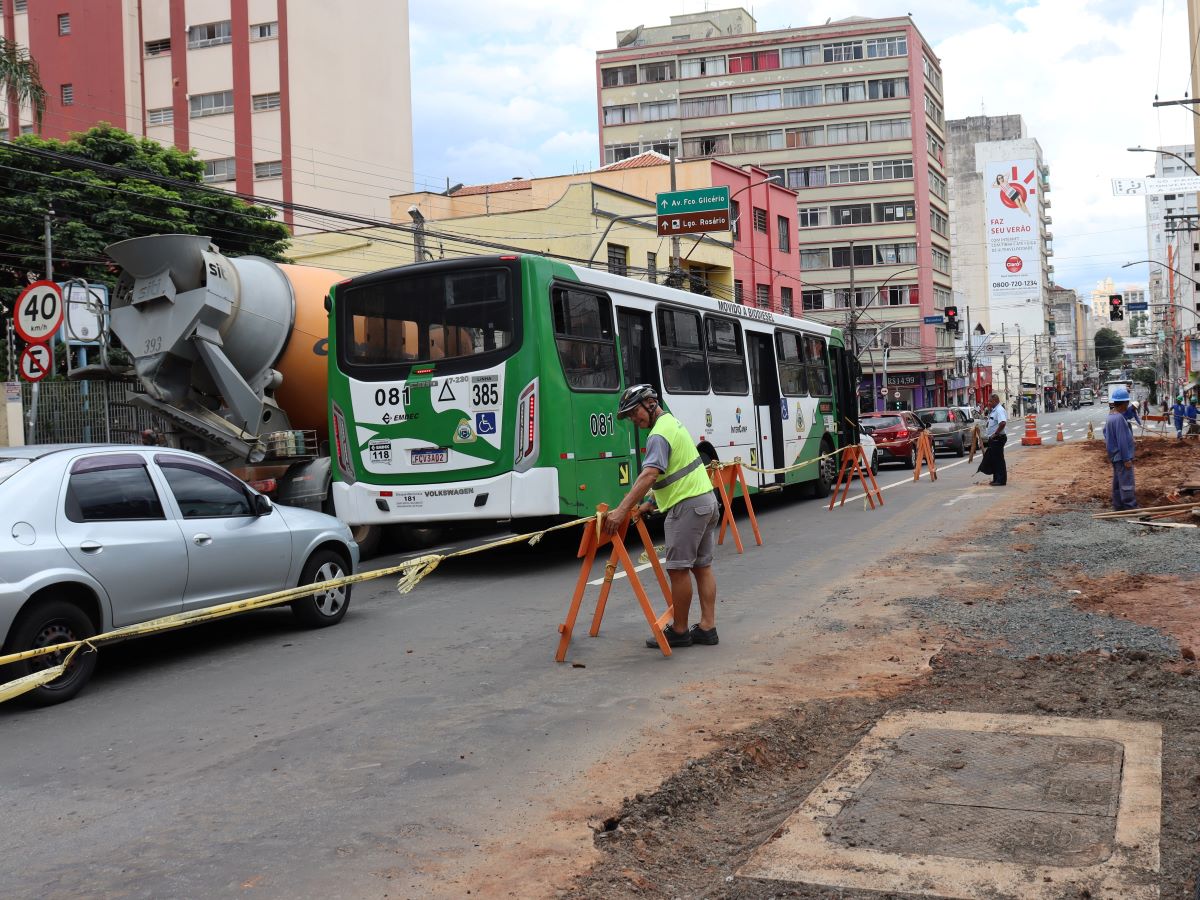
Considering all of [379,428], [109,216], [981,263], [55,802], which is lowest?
[55,802]

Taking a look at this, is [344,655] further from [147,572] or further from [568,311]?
[568,311]

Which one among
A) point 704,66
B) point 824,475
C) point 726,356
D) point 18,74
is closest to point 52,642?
point 726,356

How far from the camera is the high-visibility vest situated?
25.4 feet

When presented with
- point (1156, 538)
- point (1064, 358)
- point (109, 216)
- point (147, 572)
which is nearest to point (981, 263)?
point (1064, 358)

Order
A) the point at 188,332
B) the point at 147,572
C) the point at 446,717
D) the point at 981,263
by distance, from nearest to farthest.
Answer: the point at 446,717 < the point at 147,572 < the point at 188,332 < the point at 981,263

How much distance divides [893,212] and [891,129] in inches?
209

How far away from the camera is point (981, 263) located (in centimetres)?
12269

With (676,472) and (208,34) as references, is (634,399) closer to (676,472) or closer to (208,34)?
(676,472)

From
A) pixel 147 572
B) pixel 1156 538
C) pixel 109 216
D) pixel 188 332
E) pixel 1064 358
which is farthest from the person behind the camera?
pixel 1064 358

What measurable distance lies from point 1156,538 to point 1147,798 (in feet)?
29.0

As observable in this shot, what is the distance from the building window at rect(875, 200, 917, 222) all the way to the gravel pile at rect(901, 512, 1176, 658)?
61112mm

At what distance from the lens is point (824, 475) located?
2144 centimetres

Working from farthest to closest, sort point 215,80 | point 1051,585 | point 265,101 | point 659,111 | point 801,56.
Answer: point 659,111
point 801,56
point 215,80
point 265,101
point 1051,585

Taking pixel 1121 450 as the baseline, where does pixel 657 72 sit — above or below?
above
